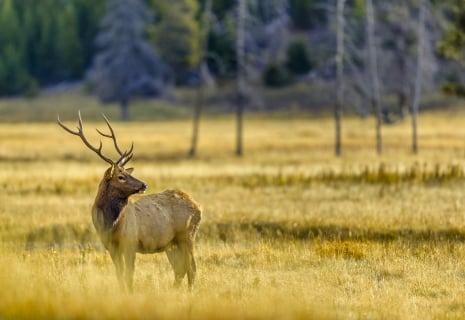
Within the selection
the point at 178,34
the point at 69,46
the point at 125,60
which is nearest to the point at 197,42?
the point at 178,34

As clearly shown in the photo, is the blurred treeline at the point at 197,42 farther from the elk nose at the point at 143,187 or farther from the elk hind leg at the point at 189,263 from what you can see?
the elk nose at the point at 143,187

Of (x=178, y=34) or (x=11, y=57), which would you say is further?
(x=11, y=57)

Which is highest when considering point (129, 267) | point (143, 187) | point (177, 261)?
point (143, 187)

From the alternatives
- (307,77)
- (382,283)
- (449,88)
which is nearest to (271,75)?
(307,77)

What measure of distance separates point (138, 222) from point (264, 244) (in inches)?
193

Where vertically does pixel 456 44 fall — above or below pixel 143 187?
A: below

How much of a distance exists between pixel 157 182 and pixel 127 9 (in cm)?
5036

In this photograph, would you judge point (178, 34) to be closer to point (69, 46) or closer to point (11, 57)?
point (69, 46)

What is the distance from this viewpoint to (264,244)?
17.9m

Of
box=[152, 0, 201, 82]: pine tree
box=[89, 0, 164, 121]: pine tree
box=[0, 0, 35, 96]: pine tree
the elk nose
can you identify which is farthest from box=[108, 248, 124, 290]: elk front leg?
box=[0, 0, 35, 96]: pine tree

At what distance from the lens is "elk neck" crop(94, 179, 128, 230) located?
43.1 feet

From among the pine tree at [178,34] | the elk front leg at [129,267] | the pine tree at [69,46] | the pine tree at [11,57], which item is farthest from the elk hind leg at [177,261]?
the pine tree at [69,46]

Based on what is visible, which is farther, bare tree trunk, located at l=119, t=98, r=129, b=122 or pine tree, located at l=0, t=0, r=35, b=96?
pine tree, located at l=0, t=0, r=35, b=96

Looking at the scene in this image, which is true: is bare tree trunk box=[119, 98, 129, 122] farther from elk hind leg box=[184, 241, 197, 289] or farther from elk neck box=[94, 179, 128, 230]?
elk neck box=[94, 179, 128, 230]
